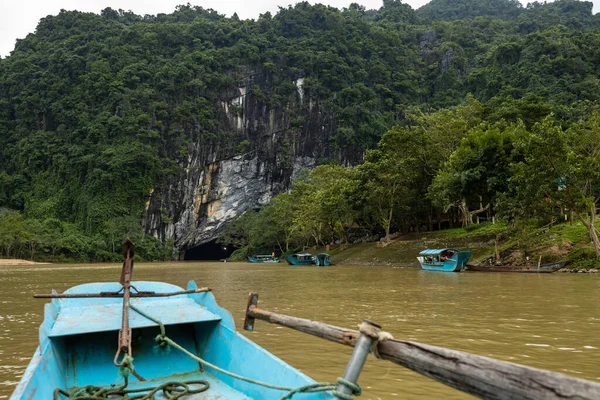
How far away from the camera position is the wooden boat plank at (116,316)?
13.7 feet

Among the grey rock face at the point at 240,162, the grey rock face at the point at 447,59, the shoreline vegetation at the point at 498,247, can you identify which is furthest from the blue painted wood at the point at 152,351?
the grey rock face at the point at 447,59

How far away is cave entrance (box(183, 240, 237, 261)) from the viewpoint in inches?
→ 2400

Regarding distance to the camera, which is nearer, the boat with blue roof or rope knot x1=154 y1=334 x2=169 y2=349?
rope knot x1=154 y1=334 x2=169 y2=349

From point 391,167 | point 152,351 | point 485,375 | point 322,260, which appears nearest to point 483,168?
point 391,167

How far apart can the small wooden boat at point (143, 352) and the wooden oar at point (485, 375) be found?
0.81m

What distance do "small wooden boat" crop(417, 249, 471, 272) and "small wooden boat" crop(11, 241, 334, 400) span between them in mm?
16556

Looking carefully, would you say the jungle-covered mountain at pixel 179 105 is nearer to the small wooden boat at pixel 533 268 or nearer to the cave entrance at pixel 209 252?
the cave entrance at pixel 209 252

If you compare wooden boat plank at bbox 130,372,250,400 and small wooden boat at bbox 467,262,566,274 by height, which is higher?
wooden boat plank at bbox 130,372,250,400

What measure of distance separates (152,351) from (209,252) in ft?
198

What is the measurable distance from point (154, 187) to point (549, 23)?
Result: 6832 centimetres

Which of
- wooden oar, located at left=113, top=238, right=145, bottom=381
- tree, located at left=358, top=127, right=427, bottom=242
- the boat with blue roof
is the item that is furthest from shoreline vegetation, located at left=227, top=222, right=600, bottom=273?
wooden oar, located at left=113, top=238, right=145, bottom=381

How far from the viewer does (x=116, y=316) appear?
4.70 meters

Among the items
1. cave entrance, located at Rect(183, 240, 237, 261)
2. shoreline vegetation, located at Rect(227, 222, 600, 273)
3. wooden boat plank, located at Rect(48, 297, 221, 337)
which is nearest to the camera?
wooden boat plank, located at Rect(48, 297, 221, 337)

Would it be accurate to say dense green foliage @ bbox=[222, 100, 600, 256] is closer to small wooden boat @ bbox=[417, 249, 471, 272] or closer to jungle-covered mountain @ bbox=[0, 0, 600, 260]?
small wooden boat @ bbox=[417, 249, 471, 272]
